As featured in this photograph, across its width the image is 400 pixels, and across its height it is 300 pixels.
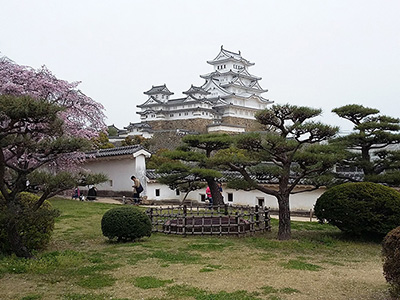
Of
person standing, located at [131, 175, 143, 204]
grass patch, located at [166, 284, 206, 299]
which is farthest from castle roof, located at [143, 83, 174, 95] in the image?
grass patch, located at [166, 284, 206, 299]

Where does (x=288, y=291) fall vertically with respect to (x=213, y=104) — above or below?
below

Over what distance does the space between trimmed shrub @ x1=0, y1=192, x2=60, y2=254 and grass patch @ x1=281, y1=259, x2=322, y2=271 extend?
4.94 m

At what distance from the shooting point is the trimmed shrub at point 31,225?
7.51 meters

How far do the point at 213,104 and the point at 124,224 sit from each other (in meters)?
44.0

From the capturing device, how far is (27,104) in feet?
A: 19.7

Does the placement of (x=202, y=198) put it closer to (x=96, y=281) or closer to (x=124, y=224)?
(x=124, y=224)

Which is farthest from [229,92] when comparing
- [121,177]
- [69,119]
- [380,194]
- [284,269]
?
[284,269]

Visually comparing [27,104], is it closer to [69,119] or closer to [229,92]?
[69,119]

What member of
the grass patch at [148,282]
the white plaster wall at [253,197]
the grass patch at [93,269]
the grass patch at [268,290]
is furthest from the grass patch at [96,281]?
the white plaster wall at [253,197]

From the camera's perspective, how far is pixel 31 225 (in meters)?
8.45

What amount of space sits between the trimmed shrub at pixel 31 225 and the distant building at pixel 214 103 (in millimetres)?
38719

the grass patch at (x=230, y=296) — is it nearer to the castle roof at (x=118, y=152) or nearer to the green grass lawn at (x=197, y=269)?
the green grass lawn at (x=197, y=269)

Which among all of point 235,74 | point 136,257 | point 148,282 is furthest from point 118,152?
point 235,74

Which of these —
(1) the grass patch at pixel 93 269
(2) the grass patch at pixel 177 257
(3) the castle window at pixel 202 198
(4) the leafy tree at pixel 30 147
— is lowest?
(1) the grass patch at pixel 93 269
